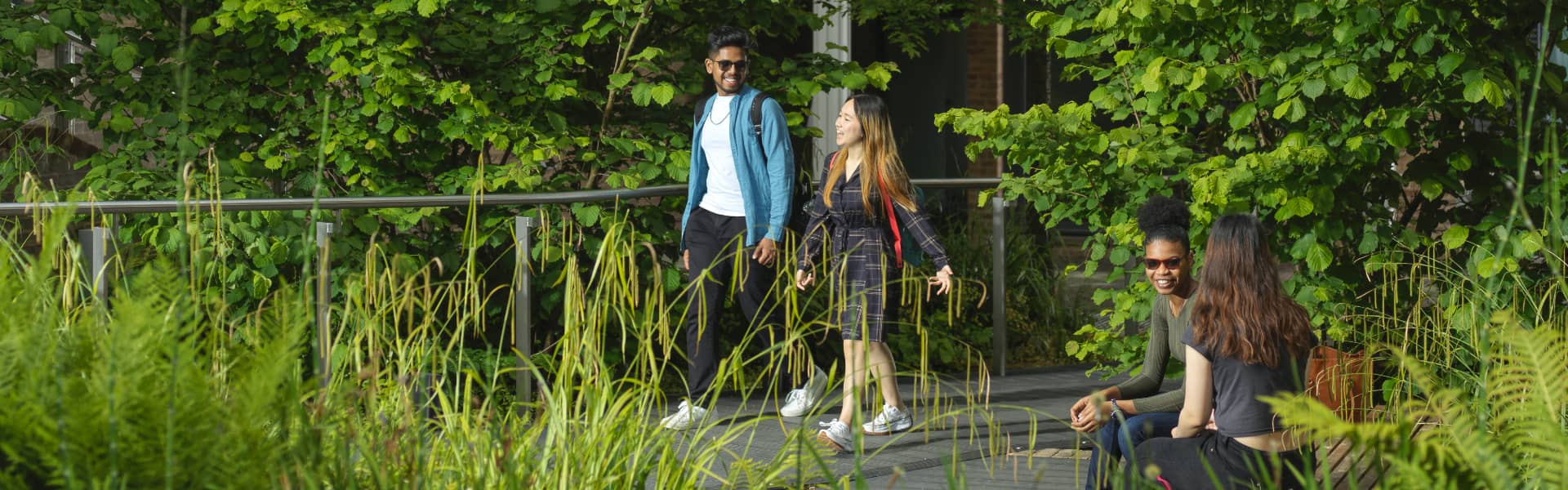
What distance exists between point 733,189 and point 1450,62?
A: 2.52 metres

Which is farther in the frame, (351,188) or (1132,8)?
(351,188)

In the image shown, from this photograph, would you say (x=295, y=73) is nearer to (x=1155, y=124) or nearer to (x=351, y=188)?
(x=351, y=188)

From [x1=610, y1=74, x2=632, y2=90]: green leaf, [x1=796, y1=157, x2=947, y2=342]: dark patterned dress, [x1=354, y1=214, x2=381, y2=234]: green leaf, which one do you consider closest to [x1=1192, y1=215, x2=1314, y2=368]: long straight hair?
[x1=796, y1=157, x2=947, y2=342]: dark patterned dress

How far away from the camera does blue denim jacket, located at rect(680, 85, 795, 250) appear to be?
20.9ft

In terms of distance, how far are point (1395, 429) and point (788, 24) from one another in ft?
19.5

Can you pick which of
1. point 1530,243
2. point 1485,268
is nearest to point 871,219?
point 1485,268

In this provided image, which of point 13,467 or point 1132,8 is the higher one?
point 1132,8

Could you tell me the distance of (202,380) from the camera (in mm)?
2436

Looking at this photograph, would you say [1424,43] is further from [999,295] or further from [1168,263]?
[999,295]

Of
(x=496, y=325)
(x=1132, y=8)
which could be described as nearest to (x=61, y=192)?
(x=496, y=325)

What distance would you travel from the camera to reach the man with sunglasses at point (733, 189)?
6.37 metres

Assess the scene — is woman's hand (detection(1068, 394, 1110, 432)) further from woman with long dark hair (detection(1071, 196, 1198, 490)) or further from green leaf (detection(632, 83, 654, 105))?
green leaf (detection(632, 83, 654, 105))

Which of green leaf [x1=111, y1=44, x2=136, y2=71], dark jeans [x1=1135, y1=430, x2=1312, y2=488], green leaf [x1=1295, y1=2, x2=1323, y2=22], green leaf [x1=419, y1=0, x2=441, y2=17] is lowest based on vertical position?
dark jeans [x1=1135, y1=430, x2=1312, y2=488]

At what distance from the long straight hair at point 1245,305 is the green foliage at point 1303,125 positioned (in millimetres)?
1587
